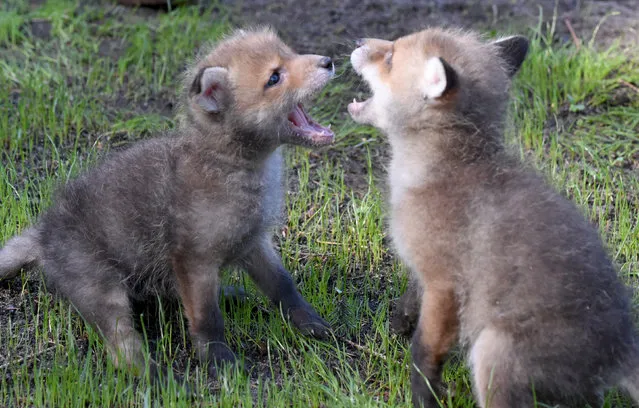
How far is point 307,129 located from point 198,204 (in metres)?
0.73

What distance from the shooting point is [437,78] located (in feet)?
14.5

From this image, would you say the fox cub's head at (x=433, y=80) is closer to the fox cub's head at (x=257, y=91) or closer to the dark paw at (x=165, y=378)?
the fox cub's head at (x=257, y=91)

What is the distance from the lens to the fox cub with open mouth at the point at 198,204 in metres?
4.87

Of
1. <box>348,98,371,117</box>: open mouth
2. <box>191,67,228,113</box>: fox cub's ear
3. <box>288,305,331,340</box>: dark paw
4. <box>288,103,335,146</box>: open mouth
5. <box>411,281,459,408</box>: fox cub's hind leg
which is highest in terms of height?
<box>191,67,228,113</box>: fox cub's ear

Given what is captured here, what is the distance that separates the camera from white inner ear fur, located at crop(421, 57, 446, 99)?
4375mm

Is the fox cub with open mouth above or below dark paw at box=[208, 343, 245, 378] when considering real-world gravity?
above

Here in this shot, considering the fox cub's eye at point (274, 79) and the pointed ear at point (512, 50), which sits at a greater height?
the pointed ear at point (512, 50)

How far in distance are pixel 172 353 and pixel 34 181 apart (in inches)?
79.4

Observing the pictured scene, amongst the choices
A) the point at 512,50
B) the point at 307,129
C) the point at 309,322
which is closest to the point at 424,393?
the point at 309,322

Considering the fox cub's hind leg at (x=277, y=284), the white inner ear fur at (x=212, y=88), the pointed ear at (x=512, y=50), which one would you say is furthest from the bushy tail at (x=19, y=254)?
the pointed ear at (x=512, y=50)

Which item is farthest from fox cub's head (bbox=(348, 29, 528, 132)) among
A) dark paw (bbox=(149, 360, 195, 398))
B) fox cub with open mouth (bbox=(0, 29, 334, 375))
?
dark paw (bbox=(149, 360, 195, 398))

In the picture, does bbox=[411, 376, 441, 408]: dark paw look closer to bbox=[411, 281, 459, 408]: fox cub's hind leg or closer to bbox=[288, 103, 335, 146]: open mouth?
bbox=[411, 281, 459, 408]: fox cub's hind leg

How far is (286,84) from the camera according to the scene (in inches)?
197

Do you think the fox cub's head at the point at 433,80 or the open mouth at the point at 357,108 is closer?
the fox cub's head at the point at 433,80
